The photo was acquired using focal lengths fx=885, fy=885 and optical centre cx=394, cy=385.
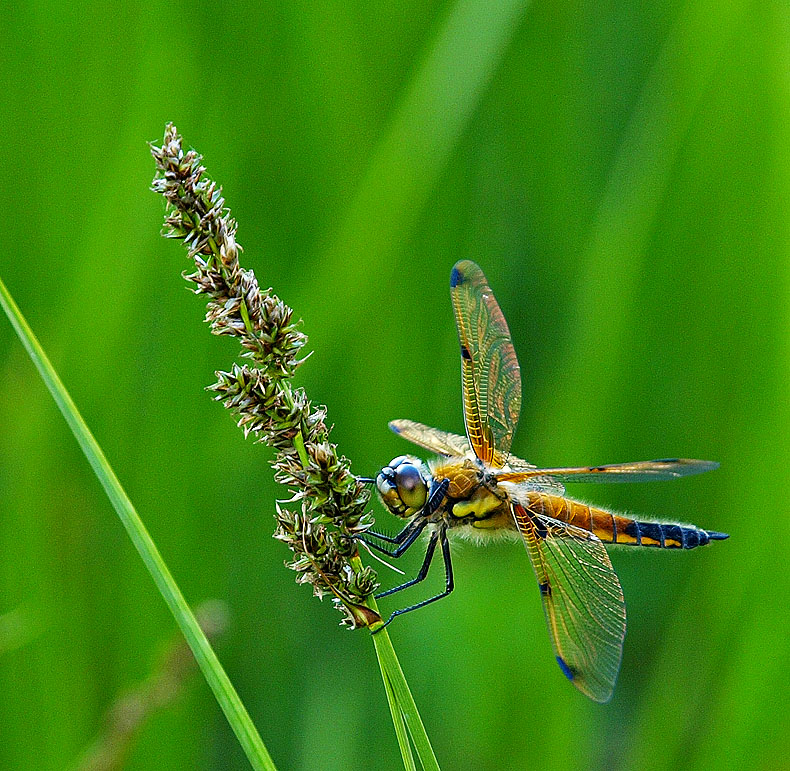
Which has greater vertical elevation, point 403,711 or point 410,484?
point 410,484

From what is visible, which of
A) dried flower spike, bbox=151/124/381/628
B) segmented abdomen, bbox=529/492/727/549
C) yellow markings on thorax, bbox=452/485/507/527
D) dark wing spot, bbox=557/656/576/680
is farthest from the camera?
segmented abdomen, bbox=529/492/727/549

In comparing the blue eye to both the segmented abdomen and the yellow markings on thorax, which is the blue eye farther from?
the segmented abdomen

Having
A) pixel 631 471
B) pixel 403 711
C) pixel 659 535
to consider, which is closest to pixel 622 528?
pixel 659 535

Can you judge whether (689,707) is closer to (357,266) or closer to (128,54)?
(357,266)

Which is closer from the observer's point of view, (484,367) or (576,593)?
(576,593)

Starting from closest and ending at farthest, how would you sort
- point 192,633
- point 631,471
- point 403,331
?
1. point 192,633
2. point 631,471
3. point 403,331

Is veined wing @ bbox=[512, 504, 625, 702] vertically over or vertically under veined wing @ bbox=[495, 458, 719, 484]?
under

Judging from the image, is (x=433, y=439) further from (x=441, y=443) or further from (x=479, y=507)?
(x=479, y=507)

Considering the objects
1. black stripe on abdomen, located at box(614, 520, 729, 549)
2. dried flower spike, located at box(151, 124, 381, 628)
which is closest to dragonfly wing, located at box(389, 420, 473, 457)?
black stripe on abdomen, located at box(614, 520, 729, 549)
